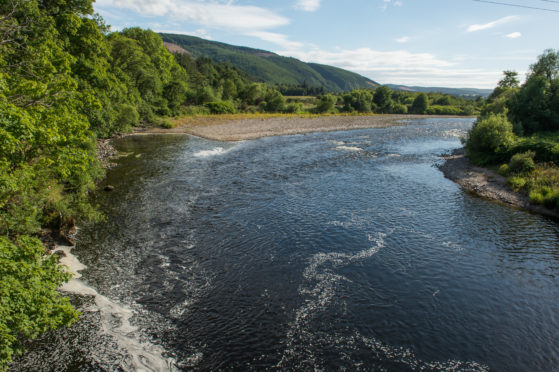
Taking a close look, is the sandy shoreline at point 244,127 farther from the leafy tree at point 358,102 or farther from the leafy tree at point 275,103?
the leafy tree at point 358,102

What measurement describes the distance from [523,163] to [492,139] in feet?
23.8

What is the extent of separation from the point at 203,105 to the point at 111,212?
3030 inches

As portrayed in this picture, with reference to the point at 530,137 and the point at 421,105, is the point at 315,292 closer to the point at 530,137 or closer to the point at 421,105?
the point at 530,137

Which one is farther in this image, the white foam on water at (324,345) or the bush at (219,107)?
A: the bush at (219,107)

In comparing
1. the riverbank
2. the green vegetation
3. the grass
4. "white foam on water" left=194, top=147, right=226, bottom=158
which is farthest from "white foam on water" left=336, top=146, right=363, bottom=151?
the grass

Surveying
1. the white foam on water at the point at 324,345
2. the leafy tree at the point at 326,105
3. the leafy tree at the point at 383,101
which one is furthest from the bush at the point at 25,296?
the leafy tree at the point at 383,101

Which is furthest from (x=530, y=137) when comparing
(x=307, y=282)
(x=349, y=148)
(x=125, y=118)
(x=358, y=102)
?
(x=358, y=102)

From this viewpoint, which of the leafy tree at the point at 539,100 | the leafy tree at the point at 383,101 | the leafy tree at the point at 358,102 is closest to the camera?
the leafy tree at the point at 539,100

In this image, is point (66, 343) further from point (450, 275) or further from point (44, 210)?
point (450, 275)

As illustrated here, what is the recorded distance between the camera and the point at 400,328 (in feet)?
44.1

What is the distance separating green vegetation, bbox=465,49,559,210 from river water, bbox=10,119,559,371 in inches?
240

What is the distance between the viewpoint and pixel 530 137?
134ft

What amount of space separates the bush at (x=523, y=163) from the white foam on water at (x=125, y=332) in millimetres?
38054

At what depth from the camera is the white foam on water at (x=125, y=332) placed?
448 inches
